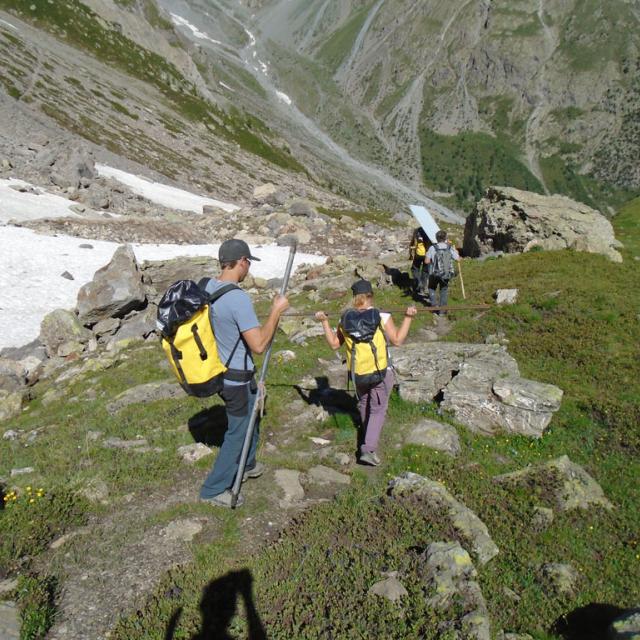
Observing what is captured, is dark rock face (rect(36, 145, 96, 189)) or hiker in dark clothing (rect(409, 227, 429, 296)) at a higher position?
hiker in dark clothing (rect(409, 227, 429, 296))

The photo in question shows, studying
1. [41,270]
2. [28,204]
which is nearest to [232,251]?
[41,270]

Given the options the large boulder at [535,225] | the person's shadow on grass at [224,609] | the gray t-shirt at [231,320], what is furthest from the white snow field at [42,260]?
the person's shadow on grass at [224,609]

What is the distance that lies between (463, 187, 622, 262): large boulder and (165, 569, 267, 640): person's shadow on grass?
2540 cm

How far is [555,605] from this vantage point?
6246 millimetres

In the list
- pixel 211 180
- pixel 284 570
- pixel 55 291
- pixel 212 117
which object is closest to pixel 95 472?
pixel 284 570

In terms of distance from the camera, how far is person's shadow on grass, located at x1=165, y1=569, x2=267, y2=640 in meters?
5.73

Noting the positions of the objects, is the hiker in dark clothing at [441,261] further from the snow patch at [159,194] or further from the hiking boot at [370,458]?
the snow patch at [159,194]

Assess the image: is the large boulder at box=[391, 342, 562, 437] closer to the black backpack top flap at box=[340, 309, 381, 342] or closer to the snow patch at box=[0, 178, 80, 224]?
the black backpack top flap at box=[340, 309, 381, 342]

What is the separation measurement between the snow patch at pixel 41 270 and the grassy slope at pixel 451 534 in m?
17.4

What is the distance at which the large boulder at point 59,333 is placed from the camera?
22250 millimetres

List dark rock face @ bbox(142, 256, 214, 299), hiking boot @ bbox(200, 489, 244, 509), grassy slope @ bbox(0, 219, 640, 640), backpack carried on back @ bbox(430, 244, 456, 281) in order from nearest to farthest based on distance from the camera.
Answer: grassy slope @ bbox(0, 219, 640, 640) → hiking boot @ bbox(200, 489, 244, 509) → backpack carried on back @ bbox(430, 244, 456, 281) → dark rock face @ bbox(142, 256, 214, 299)

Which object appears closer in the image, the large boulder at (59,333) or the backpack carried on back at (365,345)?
the backpack carried on back at (365,345)

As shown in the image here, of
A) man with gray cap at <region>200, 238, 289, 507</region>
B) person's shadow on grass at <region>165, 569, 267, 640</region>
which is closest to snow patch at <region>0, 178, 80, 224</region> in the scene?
man with gray cap at <region>200, 238, 289, 507</region>

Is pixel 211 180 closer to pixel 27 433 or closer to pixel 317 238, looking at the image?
pixel 317 238
